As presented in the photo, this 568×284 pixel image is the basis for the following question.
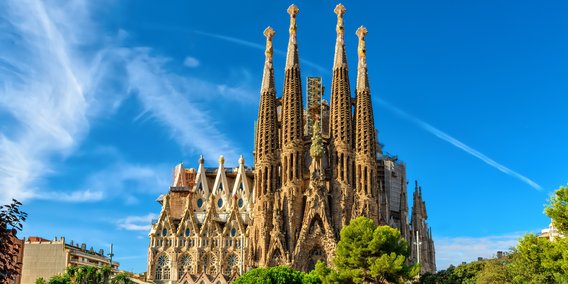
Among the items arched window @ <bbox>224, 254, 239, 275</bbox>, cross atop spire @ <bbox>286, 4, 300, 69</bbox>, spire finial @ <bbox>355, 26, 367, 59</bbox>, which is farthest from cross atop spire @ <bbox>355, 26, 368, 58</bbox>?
arched window @ <bbox>224, 254, 239, 275</bbox>

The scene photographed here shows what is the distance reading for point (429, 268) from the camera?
2522 inches

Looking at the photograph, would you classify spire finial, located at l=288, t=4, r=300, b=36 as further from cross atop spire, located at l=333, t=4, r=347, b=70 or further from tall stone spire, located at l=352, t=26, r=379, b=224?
tall stone spire, located at l=352, t=26, r=379, b=224

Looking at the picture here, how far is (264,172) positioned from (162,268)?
13.1 m

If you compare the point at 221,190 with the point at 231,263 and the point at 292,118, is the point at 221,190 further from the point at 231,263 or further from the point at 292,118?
the point at 292,118

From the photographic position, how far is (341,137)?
5494cm

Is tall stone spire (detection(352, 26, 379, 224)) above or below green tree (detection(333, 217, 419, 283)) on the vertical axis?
above

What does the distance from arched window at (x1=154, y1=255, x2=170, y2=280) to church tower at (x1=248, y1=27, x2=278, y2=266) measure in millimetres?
8532

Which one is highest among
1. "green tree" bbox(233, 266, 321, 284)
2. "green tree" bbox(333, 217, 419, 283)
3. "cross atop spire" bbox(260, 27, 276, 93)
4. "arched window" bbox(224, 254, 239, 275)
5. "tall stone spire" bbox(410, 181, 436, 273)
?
"cross atop spire" bbox(260, 27, 276, 93)

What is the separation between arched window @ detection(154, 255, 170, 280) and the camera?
57719 mm

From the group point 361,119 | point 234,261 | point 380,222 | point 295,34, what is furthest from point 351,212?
point 295,34

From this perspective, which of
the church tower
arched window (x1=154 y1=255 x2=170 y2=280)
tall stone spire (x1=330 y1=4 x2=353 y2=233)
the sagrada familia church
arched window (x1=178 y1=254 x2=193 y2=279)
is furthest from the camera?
arched window (x1=154 y1=255 x2=170 y2=280)

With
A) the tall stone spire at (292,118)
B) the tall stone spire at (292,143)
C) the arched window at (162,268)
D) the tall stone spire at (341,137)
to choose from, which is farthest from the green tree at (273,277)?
the arched window at (162,268)

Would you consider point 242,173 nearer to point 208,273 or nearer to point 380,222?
point 208,273

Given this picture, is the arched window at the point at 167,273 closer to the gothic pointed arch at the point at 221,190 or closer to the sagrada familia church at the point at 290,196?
the sagrada familia church at the point at 290,196
